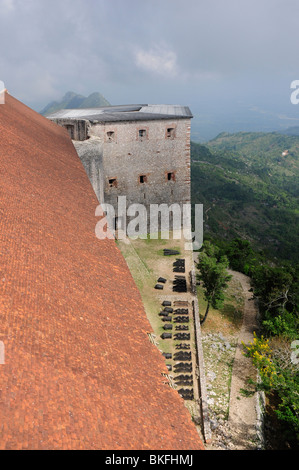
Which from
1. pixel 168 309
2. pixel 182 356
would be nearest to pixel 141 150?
pixel 168 309

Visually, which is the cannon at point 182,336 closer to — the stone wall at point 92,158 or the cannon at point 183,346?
the cannon at point 183,346

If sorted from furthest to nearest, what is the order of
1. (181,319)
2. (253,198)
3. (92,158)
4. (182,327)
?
(253,198) → (92,158) → (181,319) → (182,327)

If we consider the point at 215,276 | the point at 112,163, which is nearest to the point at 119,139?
the point at 112,163

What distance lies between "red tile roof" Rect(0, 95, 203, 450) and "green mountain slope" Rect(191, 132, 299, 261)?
172 ft

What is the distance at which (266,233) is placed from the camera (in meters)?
69.9

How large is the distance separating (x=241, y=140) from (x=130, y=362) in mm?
179684

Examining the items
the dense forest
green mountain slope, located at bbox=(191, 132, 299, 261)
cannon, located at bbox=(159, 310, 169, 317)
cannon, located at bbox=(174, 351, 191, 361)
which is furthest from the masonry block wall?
green mountain slope, located at bbox=(191, 132, 299, 261)

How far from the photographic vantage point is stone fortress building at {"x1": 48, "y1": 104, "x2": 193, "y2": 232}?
2569cm

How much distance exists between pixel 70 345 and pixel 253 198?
83.9m

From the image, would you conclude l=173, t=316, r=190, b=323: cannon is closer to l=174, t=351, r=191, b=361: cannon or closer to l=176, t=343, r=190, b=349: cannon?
l=176, t=343, r=190, b=349: cannon

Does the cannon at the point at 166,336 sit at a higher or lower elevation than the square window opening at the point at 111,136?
lower

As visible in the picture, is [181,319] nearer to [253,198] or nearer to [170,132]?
[170,132]

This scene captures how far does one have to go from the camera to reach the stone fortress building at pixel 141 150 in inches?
1011

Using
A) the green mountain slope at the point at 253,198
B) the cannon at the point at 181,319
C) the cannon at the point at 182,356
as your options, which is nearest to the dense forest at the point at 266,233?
the green mountain slope at the point at 253,198
